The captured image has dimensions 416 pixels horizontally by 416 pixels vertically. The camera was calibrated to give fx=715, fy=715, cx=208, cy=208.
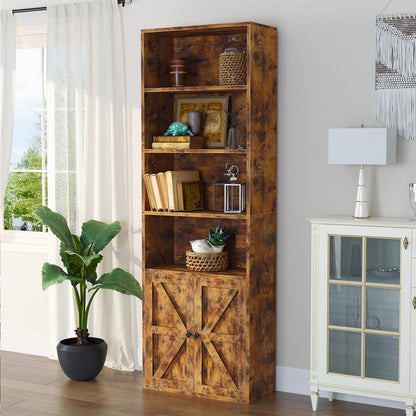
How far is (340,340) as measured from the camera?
3.97 metres

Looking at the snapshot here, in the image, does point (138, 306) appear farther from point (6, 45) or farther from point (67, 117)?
point (6, 45)

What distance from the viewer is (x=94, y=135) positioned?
15.9ft

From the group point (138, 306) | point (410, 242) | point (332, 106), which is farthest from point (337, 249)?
point (138, 306)

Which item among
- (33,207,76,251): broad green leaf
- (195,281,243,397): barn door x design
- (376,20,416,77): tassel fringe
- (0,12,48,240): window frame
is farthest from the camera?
(0,12,48,240): window frame

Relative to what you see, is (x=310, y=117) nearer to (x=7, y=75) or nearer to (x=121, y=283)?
(x=121, y=283)

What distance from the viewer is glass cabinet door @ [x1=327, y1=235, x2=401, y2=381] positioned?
3.81 metres

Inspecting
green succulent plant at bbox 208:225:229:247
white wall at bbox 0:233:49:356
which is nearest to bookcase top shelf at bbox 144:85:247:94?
green succulent plant at bbox 208:225:229:247

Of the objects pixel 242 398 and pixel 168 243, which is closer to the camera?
pixel 242 398

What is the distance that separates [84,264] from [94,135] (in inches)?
35.5

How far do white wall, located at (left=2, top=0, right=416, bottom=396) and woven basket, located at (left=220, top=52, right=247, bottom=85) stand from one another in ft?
0.92

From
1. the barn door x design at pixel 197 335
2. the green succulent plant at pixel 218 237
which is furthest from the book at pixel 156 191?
the barn door x design at pixel 197 335

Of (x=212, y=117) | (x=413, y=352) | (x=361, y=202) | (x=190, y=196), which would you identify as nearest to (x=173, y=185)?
(x=190, y=196)

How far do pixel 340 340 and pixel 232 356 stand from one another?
2.12 feet

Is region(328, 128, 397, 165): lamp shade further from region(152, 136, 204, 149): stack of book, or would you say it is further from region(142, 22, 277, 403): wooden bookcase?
region(152, 136, 204, 149): stack of book
